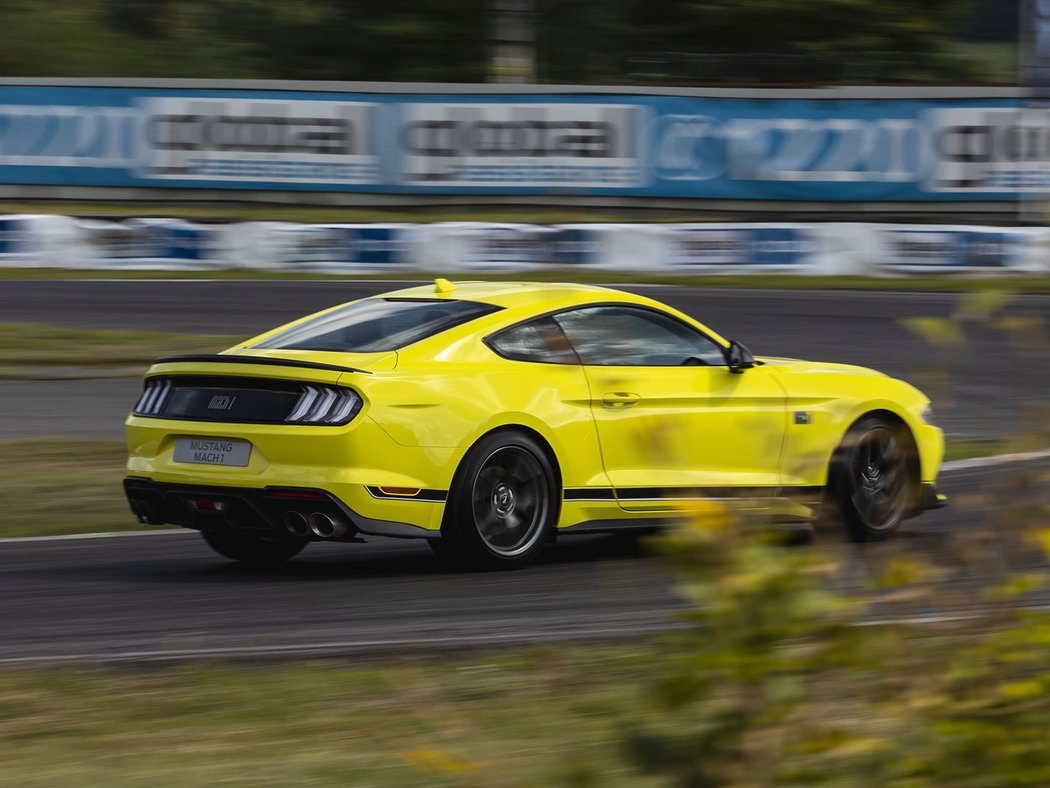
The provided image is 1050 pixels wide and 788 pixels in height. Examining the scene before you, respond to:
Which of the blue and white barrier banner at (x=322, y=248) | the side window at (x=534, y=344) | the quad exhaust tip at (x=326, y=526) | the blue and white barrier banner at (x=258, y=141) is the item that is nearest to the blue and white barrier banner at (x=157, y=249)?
the blue and white barrier banner at (x=322, y=248)

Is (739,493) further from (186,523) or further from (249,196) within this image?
(249,196)

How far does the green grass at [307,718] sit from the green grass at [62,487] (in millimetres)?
4002

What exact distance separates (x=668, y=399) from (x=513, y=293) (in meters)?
0.95

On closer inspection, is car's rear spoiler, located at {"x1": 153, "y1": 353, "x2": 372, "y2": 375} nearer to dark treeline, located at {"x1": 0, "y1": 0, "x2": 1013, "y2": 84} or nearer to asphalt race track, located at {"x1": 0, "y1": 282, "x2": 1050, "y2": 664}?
asphalt race track, located at {"x1": 0, "y1": 282, "x2": 1050, "y2": 664}

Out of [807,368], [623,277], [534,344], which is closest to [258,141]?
[623,277]

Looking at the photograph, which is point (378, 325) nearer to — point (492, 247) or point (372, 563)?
point (372, 563)

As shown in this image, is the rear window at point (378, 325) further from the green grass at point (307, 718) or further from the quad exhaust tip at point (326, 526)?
the green grass at point (307, 718)

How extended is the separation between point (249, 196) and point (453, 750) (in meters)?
25.2

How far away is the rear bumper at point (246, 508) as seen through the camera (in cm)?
728

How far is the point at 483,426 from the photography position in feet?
24.9

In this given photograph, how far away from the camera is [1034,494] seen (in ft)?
10.7

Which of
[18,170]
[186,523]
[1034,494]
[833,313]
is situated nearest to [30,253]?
[18,170]

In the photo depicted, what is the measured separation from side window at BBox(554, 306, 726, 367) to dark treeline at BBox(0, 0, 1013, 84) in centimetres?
2917

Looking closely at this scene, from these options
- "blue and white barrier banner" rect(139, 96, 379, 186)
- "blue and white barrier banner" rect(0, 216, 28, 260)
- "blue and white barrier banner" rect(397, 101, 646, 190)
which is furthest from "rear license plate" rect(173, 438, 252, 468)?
"blue and white barrier banner" rect(139, 96, 379, 186)
